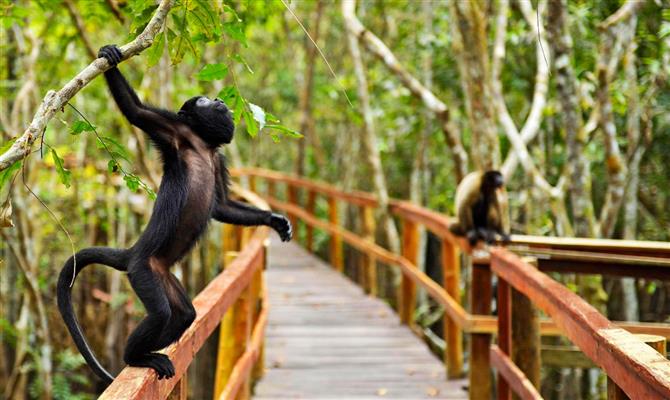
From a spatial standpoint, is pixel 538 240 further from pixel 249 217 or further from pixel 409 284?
pixel 409 284

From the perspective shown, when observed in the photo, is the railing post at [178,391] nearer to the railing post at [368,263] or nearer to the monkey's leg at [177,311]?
the monkey's leg at [177,311]

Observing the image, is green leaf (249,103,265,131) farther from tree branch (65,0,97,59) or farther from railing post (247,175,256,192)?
railing post (247,175,256,192)

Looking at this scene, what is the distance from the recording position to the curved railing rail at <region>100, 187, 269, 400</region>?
212 centimetres

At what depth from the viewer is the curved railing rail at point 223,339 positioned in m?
2.12

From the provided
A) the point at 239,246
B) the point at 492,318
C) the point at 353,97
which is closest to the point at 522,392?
the point at 492,318

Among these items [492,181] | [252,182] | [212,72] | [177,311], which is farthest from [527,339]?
[252,182]

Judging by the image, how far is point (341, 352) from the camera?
20.8 feet

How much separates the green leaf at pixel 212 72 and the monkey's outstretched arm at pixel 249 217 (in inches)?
29.4

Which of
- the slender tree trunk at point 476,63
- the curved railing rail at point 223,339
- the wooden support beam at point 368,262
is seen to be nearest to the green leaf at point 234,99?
the curved railing rail at point 223,339

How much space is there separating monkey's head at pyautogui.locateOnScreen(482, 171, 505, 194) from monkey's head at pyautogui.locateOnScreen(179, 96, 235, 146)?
377cm

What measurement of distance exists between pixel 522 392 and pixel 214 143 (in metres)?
1.57

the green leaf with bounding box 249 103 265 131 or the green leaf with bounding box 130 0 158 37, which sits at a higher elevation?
the green leaf with bounding box 130 0 158 37

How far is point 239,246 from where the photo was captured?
8.60m

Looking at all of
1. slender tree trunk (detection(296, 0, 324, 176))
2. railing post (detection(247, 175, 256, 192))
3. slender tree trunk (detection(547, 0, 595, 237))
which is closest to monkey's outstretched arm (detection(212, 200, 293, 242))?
slender tree trunk (detection(547, 0, 595, 237))
